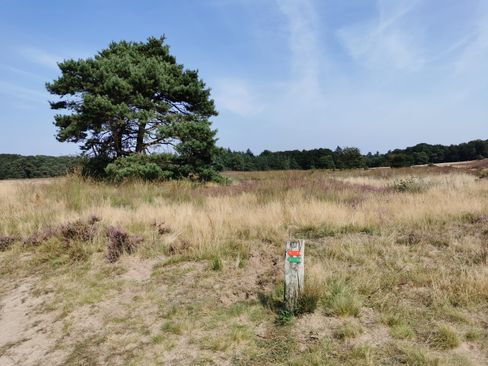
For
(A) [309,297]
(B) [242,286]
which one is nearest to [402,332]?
(A) [309,297]

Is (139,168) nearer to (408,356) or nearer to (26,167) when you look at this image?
(408,356)

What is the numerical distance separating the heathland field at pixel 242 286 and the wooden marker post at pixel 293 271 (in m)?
0.14

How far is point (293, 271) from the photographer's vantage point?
382 cm

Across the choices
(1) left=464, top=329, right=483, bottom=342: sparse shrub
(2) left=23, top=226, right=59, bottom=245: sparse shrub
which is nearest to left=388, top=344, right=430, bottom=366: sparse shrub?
(1) left=464, top=329, right=483, bottom=342: sparse shrub

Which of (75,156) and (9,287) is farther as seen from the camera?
(75,156)

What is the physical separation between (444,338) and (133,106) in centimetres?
1344

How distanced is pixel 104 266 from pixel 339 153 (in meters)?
57.5

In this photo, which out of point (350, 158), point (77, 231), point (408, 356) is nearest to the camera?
point (408, 356)

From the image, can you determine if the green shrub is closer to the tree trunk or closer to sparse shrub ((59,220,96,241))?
the tree trunk

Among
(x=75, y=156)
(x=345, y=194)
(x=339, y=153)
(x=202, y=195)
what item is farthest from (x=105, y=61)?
(x=339, y=153)

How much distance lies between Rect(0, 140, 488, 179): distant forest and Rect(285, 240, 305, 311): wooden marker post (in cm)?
4088

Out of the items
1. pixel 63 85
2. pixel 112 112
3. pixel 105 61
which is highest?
pixel 105 61

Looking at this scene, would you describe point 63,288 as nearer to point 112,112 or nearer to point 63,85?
point 112,112

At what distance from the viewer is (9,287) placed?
5.28 m
